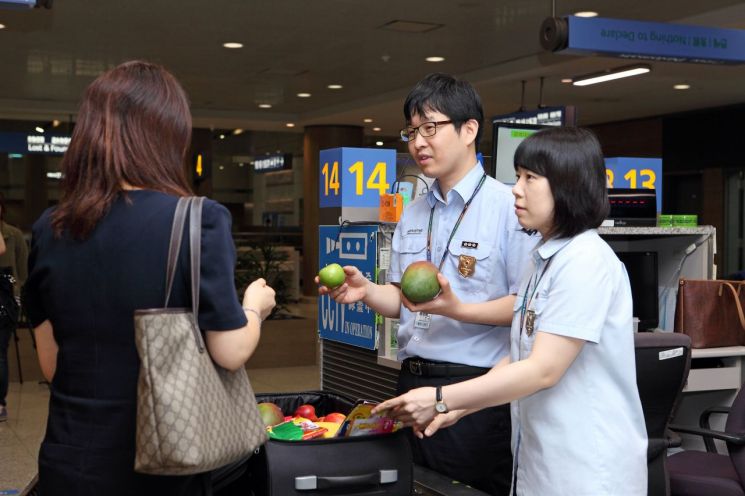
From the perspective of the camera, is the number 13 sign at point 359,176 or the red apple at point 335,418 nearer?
the red apple at point 335,418

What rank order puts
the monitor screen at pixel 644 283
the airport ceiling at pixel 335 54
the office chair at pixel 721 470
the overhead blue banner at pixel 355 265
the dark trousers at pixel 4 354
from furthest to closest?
1. the airport ceiling at pixel 335 54
2. the dark trousers at pixel 4 354
3. the monitor screen at pixel 644 283
4. the overhead blue banner at pixel 355 265
5. the office chair at pixel 721 470

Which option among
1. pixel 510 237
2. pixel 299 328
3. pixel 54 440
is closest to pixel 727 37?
pixel 299 328

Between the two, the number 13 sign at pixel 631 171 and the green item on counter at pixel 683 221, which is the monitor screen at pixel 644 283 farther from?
the number 13 sign at pixel 631 171

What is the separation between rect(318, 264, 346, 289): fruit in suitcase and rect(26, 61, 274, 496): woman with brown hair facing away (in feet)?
2.29

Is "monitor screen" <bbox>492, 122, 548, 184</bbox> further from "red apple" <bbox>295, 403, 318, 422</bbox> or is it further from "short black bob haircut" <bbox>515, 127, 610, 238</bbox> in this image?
"short black bob haircut" <bbox>515, 127, 610, 238</bbox>

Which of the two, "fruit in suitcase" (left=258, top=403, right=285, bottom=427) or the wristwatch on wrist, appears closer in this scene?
the wristwatch on wrist

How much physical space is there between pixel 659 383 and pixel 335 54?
763 cm

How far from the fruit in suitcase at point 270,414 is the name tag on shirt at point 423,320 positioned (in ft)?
1.58

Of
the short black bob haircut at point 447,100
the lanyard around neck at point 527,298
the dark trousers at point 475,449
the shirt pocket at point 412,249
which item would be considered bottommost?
the dark trousers at point 475,449

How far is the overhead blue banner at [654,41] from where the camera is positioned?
6.37m

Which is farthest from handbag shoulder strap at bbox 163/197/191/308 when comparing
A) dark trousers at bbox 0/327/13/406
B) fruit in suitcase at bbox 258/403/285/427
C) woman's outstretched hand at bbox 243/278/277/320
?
dark trousers at bbox 0/327/13/406

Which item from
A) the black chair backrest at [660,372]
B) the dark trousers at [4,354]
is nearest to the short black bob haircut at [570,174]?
the black chair backrest at [660,372]

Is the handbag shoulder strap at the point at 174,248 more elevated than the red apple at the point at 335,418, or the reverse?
the handbag shoulder strap at the point at 174,248

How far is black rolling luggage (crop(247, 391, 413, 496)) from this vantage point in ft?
5.72
